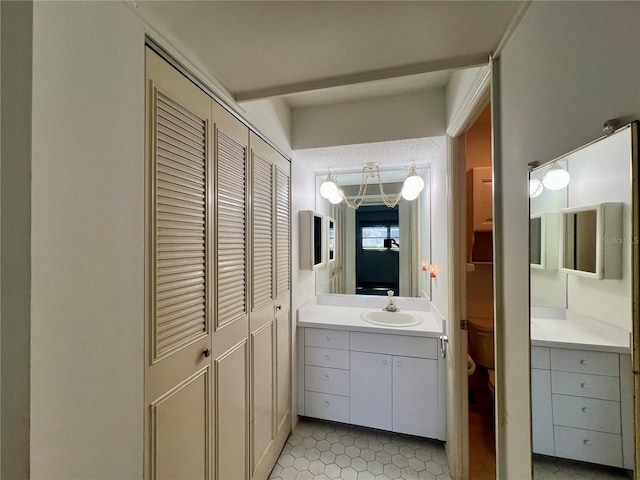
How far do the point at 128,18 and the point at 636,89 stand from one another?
1171 mm

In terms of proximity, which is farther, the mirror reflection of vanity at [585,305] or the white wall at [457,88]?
the white wall at [457,88]

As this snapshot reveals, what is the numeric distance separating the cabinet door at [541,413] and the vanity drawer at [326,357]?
4.45ft

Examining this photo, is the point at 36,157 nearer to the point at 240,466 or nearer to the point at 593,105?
the point at 593,105

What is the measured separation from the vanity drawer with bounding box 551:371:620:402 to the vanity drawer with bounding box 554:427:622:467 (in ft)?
0.23

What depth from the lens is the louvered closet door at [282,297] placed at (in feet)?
5.65

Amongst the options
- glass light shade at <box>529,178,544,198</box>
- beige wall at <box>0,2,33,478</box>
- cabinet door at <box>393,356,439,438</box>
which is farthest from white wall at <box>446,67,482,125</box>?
cabinet door at <box>393,356,439,438</box>

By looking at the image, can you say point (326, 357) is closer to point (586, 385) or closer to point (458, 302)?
point (458, 302)

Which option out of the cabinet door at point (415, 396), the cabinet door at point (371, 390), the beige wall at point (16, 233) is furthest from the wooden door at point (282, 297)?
the beige wall at point (16, 233)

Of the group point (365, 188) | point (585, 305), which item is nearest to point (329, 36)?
point (585, 305)

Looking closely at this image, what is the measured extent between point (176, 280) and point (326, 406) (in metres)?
1.68

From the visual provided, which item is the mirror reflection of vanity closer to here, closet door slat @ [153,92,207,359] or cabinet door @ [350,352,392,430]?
closet door slat @ [153,92,207,359]

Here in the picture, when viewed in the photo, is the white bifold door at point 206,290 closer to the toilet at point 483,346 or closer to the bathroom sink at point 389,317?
the bathroom sink at point 389,317

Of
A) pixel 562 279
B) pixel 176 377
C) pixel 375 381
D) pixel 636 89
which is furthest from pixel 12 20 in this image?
pixel 375 381

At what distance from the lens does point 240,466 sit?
127 centimetres
